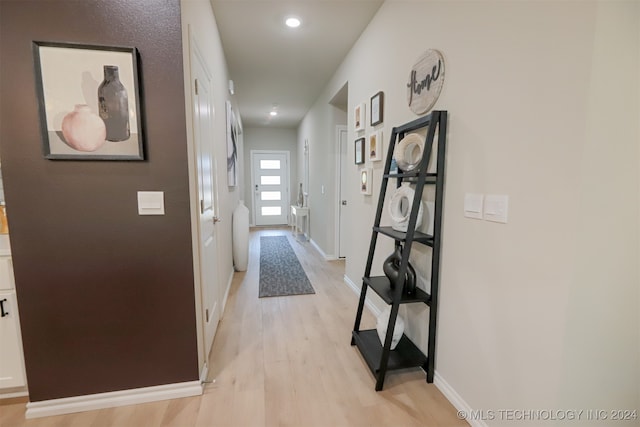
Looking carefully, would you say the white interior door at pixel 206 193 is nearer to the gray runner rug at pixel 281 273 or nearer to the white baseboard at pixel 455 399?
the gray runner rug at pixel 281 273

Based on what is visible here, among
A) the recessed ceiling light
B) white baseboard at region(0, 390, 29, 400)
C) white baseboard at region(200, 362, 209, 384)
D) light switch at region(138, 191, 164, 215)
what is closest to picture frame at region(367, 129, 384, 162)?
the recessed ceiling light

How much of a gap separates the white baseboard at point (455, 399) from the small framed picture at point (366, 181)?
1.55 m

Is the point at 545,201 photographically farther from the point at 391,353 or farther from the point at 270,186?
the point at 270,186

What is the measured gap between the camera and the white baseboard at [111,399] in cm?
143

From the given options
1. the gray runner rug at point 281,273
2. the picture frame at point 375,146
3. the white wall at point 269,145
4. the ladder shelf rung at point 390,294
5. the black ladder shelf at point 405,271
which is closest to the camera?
A: the black ladder shelf at point 405,271

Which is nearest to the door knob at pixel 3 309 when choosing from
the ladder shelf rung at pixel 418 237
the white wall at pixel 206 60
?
the white wall at pixel 206 60

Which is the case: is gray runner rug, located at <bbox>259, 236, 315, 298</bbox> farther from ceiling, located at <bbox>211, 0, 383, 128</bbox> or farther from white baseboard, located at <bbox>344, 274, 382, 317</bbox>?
ceiling, located at <bbox>211, 0, 383, 128</bbox>

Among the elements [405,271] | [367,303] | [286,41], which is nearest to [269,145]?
[286,41]

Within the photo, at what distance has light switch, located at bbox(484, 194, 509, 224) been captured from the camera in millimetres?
1202

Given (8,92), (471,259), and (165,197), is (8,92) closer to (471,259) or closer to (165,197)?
(165,197)

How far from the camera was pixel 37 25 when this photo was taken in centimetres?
126

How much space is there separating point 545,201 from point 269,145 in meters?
6.93

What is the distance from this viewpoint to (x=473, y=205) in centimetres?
138

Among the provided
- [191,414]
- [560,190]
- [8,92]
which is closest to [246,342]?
[191,414]
